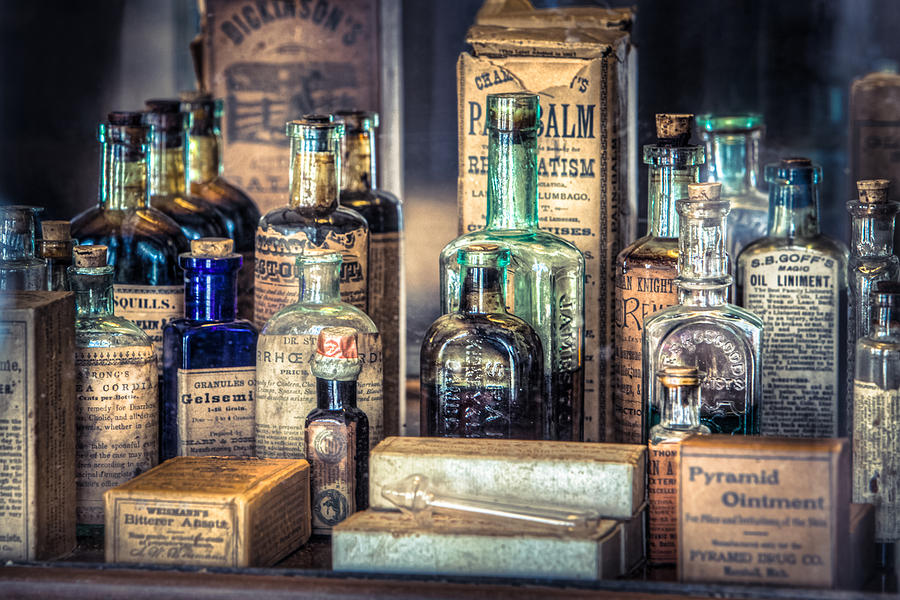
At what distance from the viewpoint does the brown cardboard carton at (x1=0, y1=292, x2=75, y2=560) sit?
93 cm

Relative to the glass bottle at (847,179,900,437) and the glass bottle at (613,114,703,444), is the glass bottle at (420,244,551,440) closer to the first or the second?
the glass bottle at (613,114,703,444)

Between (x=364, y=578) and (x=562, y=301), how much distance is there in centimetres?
34

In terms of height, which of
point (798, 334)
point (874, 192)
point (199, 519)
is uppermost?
point (874, 192)

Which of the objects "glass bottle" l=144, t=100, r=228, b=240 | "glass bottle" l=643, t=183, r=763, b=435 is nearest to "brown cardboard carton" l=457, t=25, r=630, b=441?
"glass bottle" l=643, t=183, r=763, b=435

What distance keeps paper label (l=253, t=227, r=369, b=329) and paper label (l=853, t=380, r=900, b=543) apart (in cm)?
44

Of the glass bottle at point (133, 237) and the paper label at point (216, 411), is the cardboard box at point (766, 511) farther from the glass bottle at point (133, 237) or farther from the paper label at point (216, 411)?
the glass bottle at point (133, 237)

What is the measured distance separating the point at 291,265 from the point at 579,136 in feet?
0.94

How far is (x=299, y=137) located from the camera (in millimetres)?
1119

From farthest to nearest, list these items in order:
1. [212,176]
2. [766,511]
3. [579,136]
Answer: [212,176] → [579,136] → [766,511]

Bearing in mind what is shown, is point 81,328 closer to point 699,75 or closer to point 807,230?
point 807,230

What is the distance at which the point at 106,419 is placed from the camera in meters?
1.03

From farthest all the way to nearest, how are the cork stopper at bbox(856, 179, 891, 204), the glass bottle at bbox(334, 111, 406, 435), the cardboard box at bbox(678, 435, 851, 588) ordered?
1. the glass bottle at bbox(334, 111, 406, 435)
2. the cork stopper at bbox(856, 179, 891, 204)
3. the cardboard box at bbox(678, 435, 851, 588)

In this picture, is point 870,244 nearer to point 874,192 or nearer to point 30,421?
point 874,192

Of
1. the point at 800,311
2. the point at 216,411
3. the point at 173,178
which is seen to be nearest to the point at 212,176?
the point at 173,178
